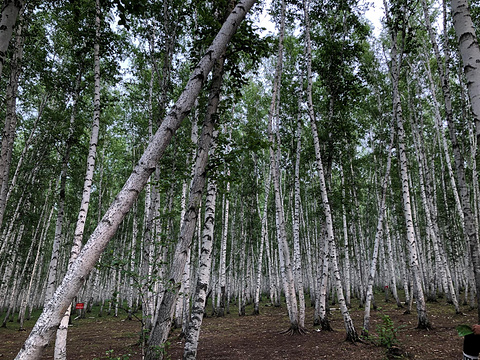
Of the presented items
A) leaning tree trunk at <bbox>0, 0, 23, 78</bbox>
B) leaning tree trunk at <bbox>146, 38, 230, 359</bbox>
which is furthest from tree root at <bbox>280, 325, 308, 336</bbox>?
leaning tree trunk at <bbox>0, 0, 23, 78</bbox>

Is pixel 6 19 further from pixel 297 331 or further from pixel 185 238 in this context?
pixel 297 331

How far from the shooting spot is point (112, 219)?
2254mm

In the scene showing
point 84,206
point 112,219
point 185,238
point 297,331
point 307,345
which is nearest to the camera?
point 112,219

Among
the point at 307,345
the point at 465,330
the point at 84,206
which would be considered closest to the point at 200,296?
the point at 465,330

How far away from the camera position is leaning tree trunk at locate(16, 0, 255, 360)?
6.16 ft

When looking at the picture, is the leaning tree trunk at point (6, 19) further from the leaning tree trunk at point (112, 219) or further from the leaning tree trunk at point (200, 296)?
the leaning tree trunk at point (200, 296)

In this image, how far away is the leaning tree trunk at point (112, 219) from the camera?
188 centimetres

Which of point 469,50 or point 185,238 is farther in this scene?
point 185,238

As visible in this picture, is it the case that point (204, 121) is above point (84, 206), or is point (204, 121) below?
above

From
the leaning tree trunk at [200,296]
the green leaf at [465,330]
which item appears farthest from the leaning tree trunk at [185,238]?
the green leaf at [465,330]

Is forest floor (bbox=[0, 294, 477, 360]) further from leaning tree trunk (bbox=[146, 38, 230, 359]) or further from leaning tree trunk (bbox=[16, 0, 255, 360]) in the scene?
leaning tree trunk (bbox=[16, 0, 255, 360])

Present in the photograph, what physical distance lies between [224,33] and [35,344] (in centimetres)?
358

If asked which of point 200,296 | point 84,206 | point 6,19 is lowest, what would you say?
point 200,296

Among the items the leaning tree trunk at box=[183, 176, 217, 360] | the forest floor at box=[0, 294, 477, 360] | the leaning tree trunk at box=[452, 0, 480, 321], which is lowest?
the forest floor at box=[0, 294, 477, 360]
